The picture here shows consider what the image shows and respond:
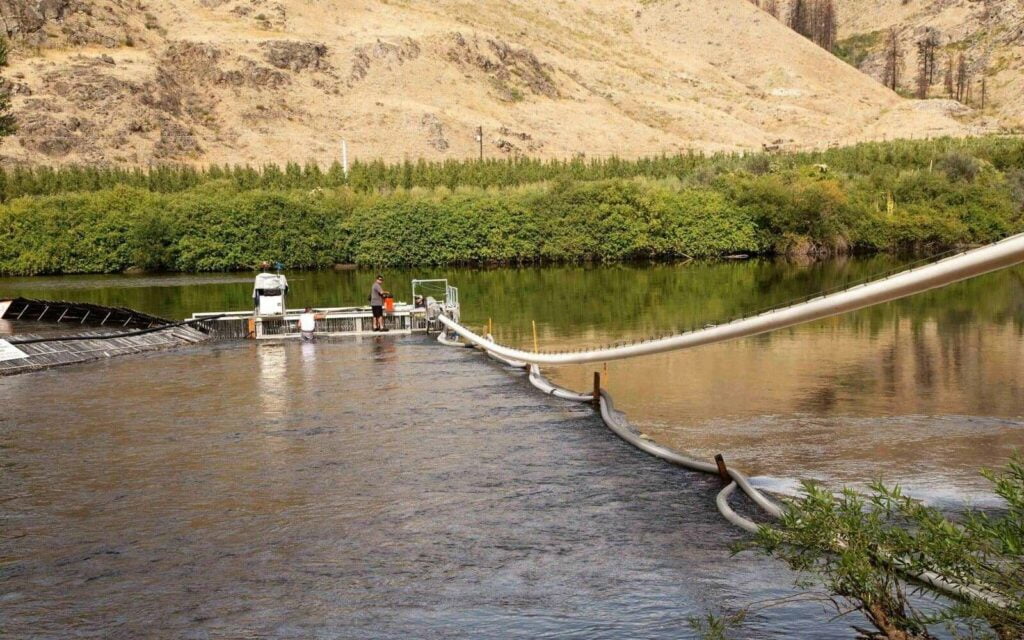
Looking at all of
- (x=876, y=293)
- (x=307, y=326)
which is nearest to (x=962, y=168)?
(x=307, y=326)

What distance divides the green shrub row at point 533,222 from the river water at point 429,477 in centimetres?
6391

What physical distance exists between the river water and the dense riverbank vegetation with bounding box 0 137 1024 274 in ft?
209

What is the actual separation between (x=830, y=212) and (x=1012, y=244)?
93194 mm

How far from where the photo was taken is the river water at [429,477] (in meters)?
11.4

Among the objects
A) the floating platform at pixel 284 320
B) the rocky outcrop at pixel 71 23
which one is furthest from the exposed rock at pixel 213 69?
the floating platform at pixel 284 320

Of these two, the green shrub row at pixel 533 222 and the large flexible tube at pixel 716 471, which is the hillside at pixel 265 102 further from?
the large flexible tube at pixel 716 471

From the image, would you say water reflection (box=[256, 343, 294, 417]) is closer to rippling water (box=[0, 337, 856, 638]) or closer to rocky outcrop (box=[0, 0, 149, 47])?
rippling water (box=[0, 337, 856, 638])

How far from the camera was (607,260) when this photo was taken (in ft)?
338

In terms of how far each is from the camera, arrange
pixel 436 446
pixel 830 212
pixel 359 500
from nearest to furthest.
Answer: pixel 359 500, pixel 436 446, pixel 830 212

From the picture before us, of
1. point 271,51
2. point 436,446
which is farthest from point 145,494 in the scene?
point 271,51

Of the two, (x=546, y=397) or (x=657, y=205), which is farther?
(x=657, y=205)

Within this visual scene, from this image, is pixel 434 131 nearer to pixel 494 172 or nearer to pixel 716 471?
pixel 494 172

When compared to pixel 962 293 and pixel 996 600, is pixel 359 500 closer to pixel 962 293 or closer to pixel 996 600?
pixel 996 600

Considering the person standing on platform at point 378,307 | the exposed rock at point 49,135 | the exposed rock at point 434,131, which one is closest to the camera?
the person standing on platform at point 378,307
